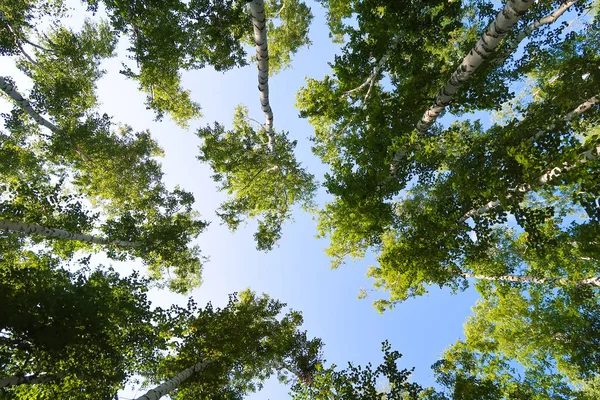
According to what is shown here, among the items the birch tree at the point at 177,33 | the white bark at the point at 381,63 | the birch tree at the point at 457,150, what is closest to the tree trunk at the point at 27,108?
the birch tree at the point at 177,33

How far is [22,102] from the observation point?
34.9 feet

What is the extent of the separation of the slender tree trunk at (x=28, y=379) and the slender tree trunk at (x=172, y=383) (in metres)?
2.34

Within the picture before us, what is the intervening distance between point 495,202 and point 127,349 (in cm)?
1128

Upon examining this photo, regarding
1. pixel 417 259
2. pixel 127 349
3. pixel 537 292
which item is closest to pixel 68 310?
pixel 127 349

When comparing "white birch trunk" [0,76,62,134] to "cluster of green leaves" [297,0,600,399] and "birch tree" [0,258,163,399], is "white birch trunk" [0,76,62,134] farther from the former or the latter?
"cluster of green leaves" [297,0,600,399]

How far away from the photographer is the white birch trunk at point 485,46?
5039mm

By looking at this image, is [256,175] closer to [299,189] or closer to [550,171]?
[299,189]

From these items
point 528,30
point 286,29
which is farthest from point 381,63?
point 286,29

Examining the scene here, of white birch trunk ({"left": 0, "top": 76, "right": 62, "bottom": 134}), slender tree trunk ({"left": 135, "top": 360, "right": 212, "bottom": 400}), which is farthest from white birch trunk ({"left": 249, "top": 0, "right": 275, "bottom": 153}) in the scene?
slender tree trunk ({"left": 135, "top": 360, "right": 212, "bottom": 400})

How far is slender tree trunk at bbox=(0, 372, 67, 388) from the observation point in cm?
667

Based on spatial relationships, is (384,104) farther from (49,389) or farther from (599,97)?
(49,389)

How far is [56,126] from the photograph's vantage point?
43.0 feet

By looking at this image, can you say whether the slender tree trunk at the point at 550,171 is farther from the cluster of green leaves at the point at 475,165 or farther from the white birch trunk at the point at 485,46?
the white birch trunk at the point at 485,46

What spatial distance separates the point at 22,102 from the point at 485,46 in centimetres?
1618
